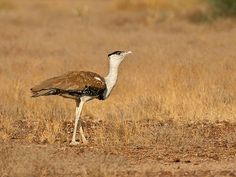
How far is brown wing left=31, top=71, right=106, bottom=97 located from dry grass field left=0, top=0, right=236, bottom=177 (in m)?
0.70

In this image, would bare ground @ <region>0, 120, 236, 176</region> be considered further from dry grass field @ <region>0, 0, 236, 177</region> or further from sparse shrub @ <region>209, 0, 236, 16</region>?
sparse shrub @ <region>209, 0, 236, 16</region>

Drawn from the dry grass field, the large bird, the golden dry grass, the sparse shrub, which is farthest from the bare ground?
the sparse shrub

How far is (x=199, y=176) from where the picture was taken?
27.4 ft

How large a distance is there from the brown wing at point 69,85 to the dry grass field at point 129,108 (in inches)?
27.6

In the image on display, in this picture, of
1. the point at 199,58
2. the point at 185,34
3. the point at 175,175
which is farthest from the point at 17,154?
the point at 185,34

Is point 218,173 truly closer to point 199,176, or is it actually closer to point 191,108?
point 199,176

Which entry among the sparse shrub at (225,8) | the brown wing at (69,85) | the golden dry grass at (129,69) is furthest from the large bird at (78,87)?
the sparse shrub at (225,8)

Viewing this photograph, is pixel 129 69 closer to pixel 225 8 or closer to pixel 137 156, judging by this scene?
pixel 137 156

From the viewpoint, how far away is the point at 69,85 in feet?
32.7

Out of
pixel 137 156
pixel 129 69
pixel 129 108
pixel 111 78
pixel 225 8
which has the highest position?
pixel 225 8

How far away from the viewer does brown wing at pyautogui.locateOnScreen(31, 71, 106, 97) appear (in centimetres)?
992

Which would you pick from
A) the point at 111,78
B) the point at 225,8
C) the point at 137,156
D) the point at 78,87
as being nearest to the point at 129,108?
the point at 111,78

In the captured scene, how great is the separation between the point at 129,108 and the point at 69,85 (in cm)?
290

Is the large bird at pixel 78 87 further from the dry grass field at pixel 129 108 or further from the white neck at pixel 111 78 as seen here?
the dry grass field at pixel 129 108
